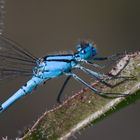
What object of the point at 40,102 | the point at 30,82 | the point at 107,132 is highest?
the point at 30,82

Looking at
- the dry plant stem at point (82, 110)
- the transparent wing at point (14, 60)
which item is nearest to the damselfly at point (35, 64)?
the transparent wing at point (14, 60)

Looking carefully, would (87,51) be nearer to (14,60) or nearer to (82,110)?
(14,60)

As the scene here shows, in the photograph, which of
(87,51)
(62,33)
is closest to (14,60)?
(87,51)

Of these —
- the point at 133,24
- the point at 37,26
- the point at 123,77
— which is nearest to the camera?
the point at 123,77

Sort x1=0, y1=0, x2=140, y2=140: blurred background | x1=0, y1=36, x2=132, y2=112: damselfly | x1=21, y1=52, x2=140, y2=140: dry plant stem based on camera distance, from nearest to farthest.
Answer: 1. x1=21, y1=52, x2=140, y2=140: dry plant stem
2. x1=0, y1=36, x2=132, y2=112: damselfly
3. x1=0, y1=0, x2=140, y2=140: blurred background

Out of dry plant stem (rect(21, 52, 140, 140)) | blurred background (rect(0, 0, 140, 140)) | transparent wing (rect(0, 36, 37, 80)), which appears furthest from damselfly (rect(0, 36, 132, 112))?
blurred background (rect(0, 0, 140, 140))

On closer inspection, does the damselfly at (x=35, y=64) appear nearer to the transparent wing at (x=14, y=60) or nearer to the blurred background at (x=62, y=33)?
the transparent wing at (x=14, y=60)

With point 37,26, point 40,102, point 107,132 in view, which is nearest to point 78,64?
point 107,132

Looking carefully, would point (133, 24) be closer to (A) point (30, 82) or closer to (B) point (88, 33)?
(B) point (88, 33)

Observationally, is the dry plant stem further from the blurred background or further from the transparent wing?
the blurred background
